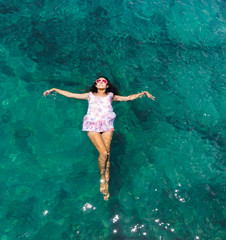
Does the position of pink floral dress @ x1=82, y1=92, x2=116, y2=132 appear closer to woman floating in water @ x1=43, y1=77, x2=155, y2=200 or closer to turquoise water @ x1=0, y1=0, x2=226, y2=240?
woman floating in water @ x1=43, y1=77, x2=155, y2=200

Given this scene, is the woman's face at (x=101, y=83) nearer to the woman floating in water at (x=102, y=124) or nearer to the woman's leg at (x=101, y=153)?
the woman floating in water at (x=102, y=124)

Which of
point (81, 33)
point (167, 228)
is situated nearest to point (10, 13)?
point (81, 33)

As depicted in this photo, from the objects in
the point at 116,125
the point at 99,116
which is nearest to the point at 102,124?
the point at 99,116

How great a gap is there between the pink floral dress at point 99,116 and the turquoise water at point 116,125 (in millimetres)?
1597

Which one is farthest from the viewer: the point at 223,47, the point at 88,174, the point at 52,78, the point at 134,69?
the point at 223,47

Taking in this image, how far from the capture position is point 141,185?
7855 millimetres

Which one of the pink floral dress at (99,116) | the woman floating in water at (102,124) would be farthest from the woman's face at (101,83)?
the pink floral dress at (99,116)

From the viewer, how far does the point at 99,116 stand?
7.54 m

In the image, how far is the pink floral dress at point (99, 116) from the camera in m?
7.35

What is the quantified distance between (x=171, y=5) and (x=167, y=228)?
46.5 feet

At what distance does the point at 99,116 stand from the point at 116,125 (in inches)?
73.5

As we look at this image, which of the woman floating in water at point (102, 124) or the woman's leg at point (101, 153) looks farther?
the woman floating in water at point (102, 124)

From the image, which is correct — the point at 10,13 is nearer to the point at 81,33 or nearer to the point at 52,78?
the point at 81,33

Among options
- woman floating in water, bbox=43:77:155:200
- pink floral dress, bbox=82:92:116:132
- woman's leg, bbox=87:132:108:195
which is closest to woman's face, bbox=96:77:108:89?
woman floating in water, bbox=43:77:155:200
